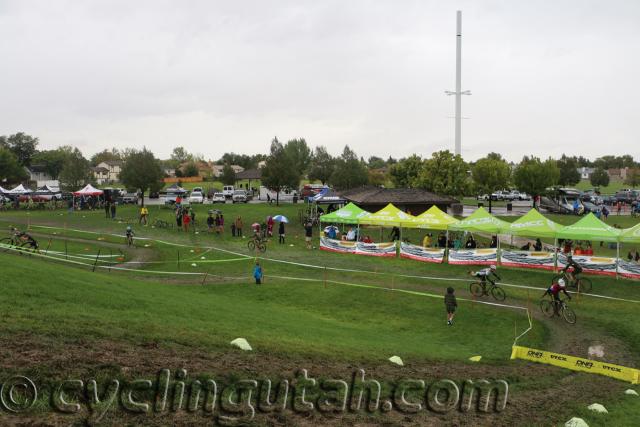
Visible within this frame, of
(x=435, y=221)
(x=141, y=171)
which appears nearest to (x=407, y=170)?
(x=141, y=171)

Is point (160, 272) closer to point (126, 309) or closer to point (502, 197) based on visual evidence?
point (126, 309)

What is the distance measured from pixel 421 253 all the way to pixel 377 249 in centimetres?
332

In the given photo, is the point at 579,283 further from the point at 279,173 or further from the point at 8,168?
the point at 8,168

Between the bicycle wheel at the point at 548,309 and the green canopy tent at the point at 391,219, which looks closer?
the bicycle wheel at the point at 548,309

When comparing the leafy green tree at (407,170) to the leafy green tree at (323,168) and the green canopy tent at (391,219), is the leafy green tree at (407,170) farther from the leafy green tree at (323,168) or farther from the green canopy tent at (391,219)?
the green canopy tent at (391,219)

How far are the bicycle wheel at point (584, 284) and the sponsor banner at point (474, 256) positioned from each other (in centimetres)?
589

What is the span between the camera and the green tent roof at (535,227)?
30578mm

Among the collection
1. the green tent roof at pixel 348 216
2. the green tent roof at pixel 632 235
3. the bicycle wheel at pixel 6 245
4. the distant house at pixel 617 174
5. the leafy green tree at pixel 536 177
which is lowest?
the bicycle wheel at pixel 6 245

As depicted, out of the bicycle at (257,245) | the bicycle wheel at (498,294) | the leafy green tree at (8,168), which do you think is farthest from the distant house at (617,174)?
the leafy green tree at (8,168)

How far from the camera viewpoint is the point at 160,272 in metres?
29.1

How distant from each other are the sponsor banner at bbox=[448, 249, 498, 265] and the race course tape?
15.2 metres

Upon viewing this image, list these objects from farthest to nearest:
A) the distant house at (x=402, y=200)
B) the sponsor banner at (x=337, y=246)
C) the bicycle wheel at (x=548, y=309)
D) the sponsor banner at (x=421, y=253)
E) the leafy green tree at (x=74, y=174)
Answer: the leafy green tree at (x=74, y=174), the distant house at (x=402, y=200), the sponsor banner at (x=337, y=246), the sponsor banner at (x=421, y=253), the bicycle wheel at (x=548, y=309)

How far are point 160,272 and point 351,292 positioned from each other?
11224 millimetres

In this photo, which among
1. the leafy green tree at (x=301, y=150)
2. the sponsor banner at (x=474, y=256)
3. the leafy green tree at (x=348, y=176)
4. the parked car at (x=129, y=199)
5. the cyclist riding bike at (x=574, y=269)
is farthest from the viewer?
the leafy green tree at (x=301, y=150)
